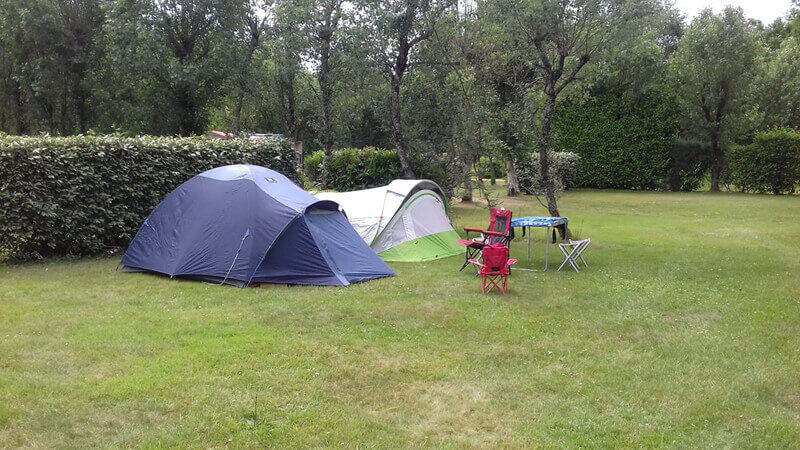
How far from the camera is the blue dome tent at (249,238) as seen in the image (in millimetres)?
7473

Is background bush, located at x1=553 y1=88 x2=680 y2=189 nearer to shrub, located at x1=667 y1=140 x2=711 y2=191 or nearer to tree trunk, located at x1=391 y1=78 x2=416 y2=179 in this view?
shrub, located at x1=667 y1=140 x2=711 y2=191

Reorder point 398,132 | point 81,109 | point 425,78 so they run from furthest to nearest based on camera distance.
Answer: point 81,109, point 398,132, point 425,78

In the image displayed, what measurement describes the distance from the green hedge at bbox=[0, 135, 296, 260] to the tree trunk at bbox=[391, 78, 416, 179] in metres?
5.45

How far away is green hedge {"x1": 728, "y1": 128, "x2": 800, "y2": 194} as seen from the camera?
67.8ft

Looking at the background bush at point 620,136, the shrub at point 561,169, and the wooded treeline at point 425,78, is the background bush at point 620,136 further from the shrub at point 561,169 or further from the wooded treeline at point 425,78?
the shrub at point 561,169

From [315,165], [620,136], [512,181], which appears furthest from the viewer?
[620,136]

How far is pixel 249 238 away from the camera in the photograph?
7.49m

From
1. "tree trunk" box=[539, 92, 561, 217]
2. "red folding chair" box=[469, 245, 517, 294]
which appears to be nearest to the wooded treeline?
"tree trunk" box=[539, 92, 561, 217]

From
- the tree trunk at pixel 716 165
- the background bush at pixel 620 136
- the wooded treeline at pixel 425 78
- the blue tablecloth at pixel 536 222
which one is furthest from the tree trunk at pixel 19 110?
the tree trunk at pixel 716 165

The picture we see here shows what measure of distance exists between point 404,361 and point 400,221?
518cm

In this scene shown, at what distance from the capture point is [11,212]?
27.2 ft

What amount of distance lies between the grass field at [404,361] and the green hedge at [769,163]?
15.4 meters

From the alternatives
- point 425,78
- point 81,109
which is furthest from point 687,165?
point 81,109

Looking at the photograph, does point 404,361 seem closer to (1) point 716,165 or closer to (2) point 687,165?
(2) point 687,165
